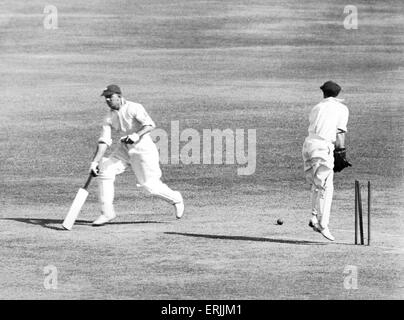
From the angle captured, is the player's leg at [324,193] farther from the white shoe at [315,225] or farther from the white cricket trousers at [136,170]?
the white cricket trousers at [136,170]

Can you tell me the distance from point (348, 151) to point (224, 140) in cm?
272

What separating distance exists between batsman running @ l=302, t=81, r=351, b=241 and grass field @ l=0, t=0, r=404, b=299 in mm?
497

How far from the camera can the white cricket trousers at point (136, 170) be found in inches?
806

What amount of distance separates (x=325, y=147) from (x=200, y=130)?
10.9 meters

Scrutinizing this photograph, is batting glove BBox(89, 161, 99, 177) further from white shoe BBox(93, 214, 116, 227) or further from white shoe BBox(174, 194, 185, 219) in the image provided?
white shoe BBox(174, 194, 185, 219)

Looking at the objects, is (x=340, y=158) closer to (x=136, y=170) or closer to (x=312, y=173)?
(x=312, y=173)

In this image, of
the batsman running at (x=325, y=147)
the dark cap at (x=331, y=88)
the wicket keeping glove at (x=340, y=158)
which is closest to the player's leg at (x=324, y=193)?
the batsman running at (x=325, y=147)

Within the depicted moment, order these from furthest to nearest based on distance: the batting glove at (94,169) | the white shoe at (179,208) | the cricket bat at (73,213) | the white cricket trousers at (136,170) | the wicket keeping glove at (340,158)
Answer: the white shoe at (179,208)
the white cricket trousers at (136,170)
the cricket bat at (73,213)
the batting glove at (94,169)
the wicket keeping glove at (340,158)

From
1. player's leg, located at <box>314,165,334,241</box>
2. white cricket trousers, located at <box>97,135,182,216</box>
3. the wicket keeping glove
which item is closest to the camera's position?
player's leg, located at <box>314,165,334,241</box>

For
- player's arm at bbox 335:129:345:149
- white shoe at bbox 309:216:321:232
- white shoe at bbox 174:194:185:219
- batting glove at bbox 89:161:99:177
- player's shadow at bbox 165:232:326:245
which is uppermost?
player's arm at bbox 335:129:345:149

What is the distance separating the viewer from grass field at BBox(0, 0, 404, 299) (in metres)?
17.2

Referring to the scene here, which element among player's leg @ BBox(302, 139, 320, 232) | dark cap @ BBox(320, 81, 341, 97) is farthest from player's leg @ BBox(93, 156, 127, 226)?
dark cap @ BBox(320, 81, 341, 97)

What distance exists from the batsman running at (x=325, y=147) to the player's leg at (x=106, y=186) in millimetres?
3089
